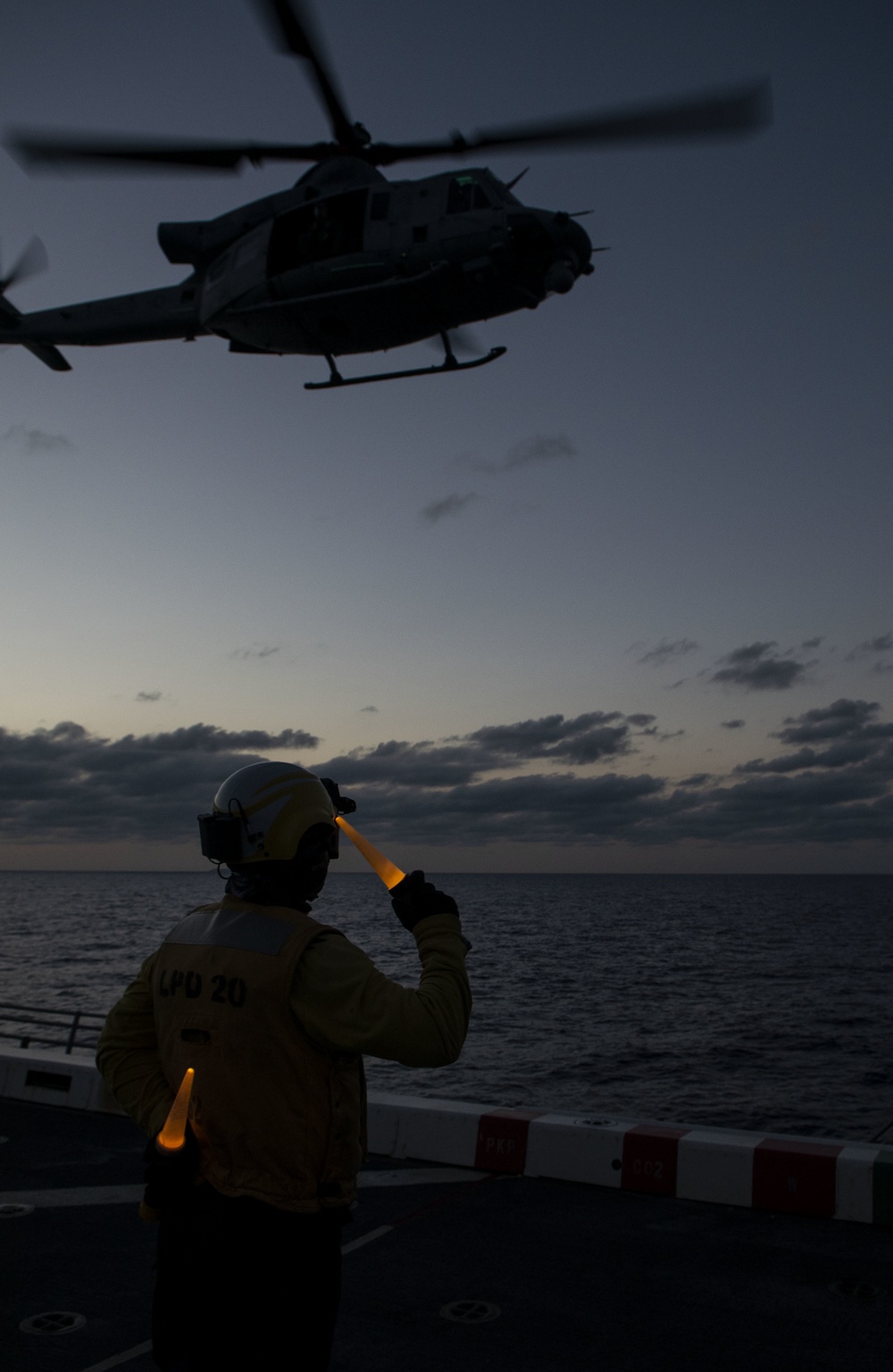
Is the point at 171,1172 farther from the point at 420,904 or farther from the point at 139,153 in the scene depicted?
the point at 139,153

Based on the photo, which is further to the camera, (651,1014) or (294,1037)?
(651,1014)

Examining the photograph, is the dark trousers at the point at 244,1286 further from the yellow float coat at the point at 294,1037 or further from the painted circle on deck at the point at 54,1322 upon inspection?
the painted circle on deck at the point at 54,1322

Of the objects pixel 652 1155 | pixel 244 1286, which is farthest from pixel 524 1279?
pixel 244 1286

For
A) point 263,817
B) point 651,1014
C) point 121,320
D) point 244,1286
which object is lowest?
point 651,1014

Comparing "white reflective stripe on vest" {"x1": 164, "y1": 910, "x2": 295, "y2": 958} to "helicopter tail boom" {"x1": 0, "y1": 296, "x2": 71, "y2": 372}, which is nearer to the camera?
"white reflective stripe on vest" {"x1": 164, "y1": 910, "x2": 295, "y2": 958}

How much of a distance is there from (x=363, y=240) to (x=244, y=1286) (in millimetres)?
15509

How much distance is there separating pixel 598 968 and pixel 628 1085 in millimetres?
34014

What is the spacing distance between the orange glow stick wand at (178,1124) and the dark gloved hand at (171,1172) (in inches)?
0.8

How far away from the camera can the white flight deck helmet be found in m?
3.07

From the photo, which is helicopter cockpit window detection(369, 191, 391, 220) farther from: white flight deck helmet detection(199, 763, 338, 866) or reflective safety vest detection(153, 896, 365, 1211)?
reflective safety vest detection(153, 896, 365, 1211)

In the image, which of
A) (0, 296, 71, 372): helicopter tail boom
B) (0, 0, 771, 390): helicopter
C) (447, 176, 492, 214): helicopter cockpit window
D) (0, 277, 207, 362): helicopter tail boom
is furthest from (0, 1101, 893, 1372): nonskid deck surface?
(0, 296, 71, 372): helicopter tail boom

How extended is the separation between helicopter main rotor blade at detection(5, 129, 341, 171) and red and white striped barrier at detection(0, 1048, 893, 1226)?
14026 millimetres

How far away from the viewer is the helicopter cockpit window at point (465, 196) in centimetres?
1538

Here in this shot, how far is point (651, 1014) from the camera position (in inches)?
1543
